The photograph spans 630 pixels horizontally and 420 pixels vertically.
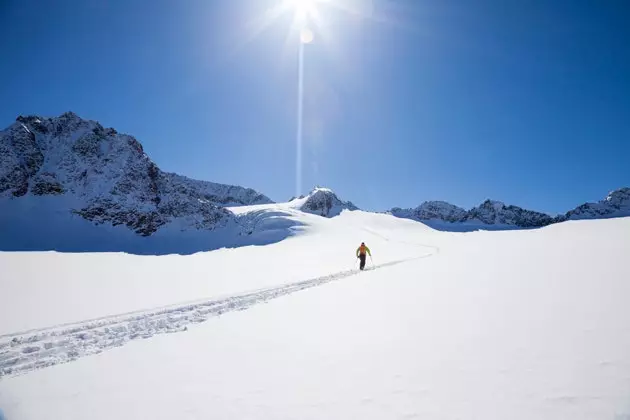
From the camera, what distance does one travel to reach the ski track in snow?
20.0ft

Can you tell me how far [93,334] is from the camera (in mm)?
7516

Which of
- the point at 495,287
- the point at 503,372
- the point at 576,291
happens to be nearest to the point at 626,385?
the point at 503,372

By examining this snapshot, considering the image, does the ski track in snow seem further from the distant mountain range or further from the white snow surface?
the distant mountain range

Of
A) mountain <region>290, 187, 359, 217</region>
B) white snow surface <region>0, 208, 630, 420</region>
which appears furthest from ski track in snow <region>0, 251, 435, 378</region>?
mountain <region>290, 187, 359, 217</region>

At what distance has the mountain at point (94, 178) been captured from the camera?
5950 cm

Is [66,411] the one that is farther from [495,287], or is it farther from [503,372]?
[495,287]

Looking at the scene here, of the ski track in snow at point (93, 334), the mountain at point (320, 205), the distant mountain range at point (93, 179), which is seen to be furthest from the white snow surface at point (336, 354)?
the mountain at point (320, 205)

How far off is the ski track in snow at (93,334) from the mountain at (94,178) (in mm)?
59850

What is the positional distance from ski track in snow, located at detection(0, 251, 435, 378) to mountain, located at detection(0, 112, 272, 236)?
196 feet

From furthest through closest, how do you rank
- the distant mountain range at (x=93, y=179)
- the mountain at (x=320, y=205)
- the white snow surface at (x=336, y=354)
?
the mountain at (x=320, y=205) → the distant mountain range at (x=93, y=179) → the white snow surface at (x=336, y=354)

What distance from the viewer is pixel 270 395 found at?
4.16 m

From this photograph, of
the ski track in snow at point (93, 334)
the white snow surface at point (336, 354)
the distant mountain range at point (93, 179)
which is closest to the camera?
the white snow surface at point (336, 354)

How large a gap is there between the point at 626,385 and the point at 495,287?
6.82m

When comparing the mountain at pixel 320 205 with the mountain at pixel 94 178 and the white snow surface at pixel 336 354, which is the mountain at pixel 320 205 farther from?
the white snow surface at pixel 336 354
